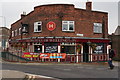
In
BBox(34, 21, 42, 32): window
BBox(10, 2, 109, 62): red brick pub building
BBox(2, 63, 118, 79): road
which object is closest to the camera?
BBox(2, 63, 118, 79): road

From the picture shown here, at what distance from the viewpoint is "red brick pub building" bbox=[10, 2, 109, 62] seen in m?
21.8

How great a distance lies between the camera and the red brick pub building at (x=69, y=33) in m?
21.8

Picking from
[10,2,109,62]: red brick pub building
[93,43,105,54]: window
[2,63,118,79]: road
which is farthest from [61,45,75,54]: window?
[2,63,118,79]: road

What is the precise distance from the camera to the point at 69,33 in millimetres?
22250

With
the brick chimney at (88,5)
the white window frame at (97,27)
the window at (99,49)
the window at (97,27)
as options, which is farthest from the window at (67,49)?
the brick chimney at (88,5)

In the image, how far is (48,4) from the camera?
2266 centimetres

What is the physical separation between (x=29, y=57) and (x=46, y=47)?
247 cm

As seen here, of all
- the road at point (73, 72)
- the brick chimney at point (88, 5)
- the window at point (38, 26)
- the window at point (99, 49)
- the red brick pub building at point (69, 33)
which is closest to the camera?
the road at point (73, 72)

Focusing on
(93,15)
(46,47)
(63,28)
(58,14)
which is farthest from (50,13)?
(93,15)

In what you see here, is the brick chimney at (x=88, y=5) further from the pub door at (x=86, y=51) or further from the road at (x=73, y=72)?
the road at (x=73, y=72)

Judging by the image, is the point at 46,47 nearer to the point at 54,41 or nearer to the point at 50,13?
the point at 54,41

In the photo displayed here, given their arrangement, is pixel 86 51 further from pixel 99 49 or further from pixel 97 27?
pixel 97 27

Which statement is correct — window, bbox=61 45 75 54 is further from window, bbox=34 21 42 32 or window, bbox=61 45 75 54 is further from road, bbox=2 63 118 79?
road, bbox=2 63 118 79

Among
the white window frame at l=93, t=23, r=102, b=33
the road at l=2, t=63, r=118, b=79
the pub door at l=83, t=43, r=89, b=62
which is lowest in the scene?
the road at l=2, t=63, r=118, b=79
